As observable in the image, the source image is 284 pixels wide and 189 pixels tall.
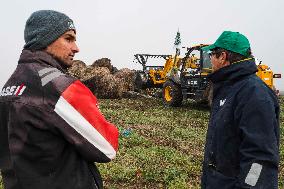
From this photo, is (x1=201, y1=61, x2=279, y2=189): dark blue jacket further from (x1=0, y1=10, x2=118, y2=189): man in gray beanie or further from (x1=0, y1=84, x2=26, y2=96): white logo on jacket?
(x1=0, y1=84, x2=26, y2=96): white logo on jacket

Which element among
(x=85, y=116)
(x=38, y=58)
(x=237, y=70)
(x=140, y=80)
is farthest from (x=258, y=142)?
(x=140, y=80)

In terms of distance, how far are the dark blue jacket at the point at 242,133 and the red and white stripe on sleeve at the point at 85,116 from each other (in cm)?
108

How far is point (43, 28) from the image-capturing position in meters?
2.12

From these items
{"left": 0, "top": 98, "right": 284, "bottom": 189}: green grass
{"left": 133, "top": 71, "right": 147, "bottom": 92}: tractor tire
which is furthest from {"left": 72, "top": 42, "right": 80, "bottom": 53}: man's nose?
{"left": 133, "top": 71, "right": 147, "bottom": 92}: tractor tire

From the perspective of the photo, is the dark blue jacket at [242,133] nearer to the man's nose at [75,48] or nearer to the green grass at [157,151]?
the man's nose at [75,48]

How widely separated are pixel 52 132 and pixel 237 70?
159 cm

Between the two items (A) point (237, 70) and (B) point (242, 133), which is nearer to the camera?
(B) point (242, 133)

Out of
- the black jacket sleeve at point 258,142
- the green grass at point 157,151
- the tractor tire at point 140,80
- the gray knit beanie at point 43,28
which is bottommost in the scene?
the tractor tire at point 140,80

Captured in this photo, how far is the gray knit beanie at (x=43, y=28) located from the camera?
2.13 meters

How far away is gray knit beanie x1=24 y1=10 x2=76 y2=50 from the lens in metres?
2.13

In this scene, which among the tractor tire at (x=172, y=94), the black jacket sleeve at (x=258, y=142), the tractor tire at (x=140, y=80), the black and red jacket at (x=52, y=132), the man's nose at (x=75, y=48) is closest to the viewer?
the black and red jacket at (x=52, y=132)

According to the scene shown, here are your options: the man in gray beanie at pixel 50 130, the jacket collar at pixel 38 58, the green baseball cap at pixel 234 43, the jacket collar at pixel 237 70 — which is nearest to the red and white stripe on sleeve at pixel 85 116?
the man in gray beanie at pixel 50 130

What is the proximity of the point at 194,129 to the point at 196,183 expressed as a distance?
4955 millimetres

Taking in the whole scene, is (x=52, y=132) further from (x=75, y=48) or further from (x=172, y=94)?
(x=172, y=94)
